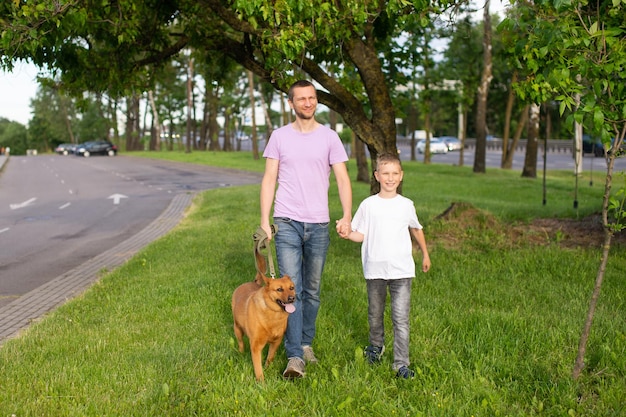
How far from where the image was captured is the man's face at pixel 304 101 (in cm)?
468

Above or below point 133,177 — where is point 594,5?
above

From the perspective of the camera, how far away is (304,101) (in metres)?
4.68

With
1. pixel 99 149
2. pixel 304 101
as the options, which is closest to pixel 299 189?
pixel 304 101

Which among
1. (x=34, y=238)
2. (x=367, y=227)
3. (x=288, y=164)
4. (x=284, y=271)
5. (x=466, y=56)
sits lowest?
(x=34, y=238)

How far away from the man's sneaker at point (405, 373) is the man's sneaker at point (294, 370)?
69cm

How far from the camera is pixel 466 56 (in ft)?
119

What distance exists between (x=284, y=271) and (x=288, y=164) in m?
0.77

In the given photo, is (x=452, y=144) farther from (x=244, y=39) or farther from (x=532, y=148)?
(x=244, y=39)

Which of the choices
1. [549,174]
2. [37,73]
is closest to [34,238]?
[37,73]

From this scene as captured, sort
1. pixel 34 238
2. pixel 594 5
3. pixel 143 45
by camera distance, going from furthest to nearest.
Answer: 1. pixel 34 238
2. pixel 143 45
3. pixel 594 5

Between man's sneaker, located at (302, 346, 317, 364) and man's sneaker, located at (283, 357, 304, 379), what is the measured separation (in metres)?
0.26

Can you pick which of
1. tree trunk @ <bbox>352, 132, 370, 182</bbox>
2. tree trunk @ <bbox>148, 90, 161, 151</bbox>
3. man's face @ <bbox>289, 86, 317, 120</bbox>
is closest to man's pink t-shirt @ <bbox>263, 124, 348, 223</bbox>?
man's face @ <bbox>289, 86, 317, 120</bbox>

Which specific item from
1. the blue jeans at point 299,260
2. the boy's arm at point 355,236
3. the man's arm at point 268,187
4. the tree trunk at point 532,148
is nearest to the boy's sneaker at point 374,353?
the blue jeans at point 299,260

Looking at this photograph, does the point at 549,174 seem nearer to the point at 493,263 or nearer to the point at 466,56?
the point at 466,56
